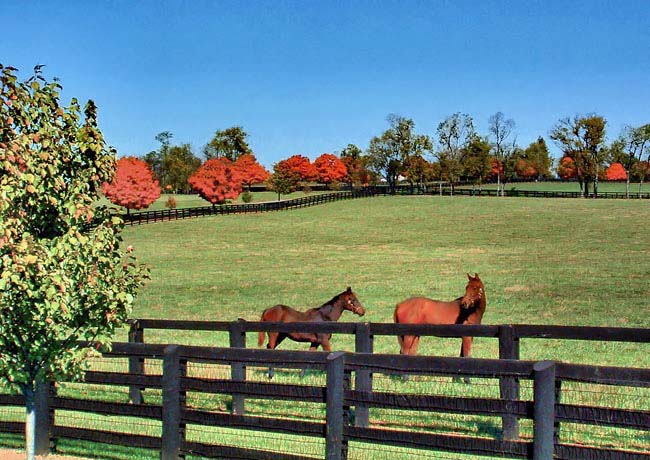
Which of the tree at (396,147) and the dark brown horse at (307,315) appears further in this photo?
the tree at (396,147)

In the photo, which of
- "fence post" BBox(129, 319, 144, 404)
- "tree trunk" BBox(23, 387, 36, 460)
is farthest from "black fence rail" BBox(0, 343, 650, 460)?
"fence post" BBox(129, 319, 144, 404)

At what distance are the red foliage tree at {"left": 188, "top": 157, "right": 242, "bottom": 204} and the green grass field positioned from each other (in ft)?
132

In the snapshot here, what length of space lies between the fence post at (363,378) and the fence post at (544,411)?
2983mm

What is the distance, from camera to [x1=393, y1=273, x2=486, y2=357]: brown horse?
48.9 feet

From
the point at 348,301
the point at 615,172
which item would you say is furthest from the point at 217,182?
the point at 615,172

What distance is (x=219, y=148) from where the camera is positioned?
17800cm

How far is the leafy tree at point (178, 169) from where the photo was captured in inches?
6171

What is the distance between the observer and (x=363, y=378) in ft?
33.0

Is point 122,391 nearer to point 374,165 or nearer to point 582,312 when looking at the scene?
point 582,312

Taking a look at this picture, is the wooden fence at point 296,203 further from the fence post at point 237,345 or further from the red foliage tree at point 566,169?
the red foliage tree at point 566,169

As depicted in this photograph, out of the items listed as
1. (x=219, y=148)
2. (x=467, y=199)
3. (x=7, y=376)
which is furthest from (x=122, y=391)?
(x=219, y=148)

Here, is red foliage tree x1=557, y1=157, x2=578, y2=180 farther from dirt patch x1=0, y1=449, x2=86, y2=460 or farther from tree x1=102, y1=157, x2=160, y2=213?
dirt patch x1=0, y1=449, x2=86, y2=460

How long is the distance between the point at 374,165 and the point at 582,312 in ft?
359

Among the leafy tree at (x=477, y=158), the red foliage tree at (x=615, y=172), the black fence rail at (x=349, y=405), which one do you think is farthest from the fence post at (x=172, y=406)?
the red foliage tree at (x=615, y=172)
